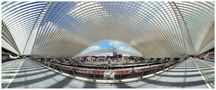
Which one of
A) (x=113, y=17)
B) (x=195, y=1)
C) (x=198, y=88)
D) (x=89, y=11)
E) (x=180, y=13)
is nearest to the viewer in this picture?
(x=198, y=88)

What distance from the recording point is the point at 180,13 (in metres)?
33.8

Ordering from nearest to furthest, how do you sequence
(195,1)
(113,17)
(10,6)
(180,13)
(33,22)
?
1. (10,6)
2. (195,1)
3. (180,13)
4. (33,22)
5. (113,17)

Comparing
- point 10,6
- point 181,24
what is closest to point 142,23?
point 181,24

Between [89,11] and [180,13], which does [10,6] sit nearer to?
[89,11]

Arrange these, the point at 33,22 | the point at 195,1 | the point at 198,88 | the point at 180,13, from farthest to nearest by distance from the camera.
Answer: the point at 33,22 → the point at 180,13 → the point at 195,1 → the point at 198,88

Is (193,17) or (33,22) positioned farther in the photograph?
(33,22)

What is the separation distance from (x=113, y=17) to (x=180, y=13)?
16192 millimetres

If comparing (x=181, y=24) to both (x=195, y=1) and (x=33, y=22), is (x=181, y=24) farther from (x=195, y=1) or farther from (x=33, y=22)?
(x=33, y=22)

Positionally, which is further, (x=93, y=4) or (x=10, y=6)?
(x=93, y=4)

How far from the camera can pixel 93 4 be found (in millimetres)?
38250

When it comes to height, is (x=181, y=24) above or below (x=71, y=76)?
above

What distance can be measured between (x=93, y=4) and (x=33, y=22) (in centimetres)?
1103

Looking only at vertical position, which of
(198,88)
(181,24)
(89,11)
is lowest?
(198,88)

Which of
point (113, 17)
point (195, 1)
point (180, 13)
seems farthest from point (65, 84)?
point (113, 17)
